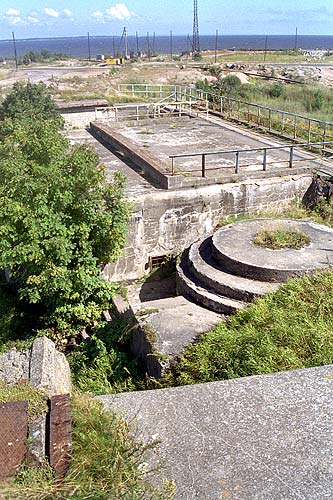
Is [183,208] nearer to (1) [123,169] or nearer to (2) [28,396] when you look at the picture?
(1) [123,169]

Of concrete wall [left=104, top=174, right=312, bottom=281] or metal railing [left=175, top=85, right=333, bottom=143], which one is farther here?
metal railing [left=175, top=85, right=333, bottom=143]

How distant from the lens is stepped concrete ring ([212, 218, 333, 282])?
28.3 ft

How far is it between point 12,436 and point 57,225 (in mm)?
5153

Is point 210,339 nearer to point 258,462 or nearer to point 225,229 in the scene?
point 258,462

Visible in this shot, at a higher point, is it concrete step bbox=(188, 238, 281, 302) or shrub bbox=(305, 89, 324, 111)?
shrub bbox=(305, 89, 324, 111)

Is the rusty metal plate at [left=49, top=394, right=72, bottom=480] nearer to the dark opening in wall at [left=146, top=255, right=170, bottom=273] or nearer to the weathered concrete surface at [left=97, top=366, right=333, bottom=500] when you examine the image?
the weathered concrete surface at [left=97, top=366, right=333, bottom=500]

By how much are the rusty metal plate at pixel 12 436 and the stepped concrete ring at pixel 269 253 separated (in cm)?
547

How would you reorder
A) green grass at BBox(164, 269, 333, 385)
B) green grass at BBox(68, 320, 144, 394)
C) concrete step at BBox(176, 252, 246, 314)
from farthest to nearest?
1. concrete step at BBox(176, 252, 246, 314)
2. green grass at BBox(68, 320, 144, 394)
3. green grass at BBox(164, 269, 333, 385)

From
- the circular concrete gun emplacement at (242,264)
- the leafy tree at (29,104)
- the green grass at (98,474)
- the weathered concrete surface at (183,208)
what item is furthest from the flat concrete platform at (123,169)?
the green grass at (98,474)


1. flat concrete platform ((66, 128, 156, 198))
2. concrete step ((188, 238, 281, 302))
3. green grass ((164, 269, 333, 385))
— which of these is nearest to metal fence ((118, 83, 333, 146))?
flat concrete platform ((66, 128, 156, 198))

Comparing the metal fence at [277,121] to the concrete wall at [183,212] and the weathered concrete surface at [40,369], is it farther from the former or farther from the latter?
the weathered concrete surface at [40,369]

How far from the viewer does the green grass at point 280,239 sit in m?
9.58

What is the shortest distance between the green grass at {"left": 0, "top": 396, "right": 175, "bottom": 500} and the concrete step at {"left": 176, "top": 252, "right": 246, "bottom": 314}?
15.1 ft

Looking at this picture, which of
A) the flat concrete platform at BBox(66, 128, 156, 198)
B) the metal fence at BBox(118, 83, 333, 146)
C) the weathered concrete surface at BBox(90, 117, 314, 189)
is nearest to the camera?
the flat concrete platform at BBox(66, 128, 156, 198)
